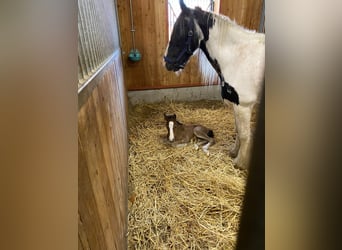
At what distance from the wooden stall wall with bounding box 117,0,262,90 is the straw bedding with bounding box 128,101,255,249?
43.1 inches

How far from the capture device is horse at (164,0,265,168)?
2051 millimetres

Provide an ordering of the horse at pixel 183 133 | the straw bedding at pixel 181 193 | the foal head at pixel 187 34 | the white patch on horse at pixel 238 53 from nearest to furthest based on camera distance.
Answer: the straw bedding at pixel 181 193
the white patch on horse at pixel 238 53
the foal head at pixel 187 34
the horse at pixel 183 133

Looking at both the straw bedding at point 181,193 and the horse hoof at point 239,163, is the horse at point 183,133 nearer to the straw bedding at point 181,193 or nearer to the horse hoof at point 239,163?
the straw bedding at point 181,193

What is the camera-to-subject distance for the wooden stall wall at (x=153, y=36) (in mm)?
3586

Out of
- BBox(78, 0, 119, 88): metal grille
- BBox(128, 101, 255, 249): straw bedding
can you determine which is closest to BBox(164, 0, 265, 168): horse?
BBox(128, 101, 255, 249): straw bedding

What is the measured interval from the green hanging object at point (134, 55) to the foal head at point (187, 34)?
1089 millimetres

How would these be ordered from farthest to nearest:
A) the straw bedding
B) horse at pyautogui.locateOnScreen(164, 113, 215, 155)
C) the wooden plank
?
horse at pyautogui.locateOnScreen(164, 113, 215, 155) → the straw bedding → the wooden plank

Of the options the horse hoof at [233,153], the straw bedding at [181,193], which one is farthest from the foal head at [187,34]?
the horse hoof at [233,153]

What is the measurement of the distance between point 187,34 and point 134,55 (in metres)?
1.44

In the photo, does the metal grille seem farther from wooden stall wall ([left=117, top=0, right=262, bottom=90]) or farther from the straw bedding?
wooden stall wall ([left=117, top=0, right=262, bottom=90])

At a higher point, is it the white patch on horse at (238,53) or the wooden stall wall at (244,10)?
the wooden stall wall at (244,10)

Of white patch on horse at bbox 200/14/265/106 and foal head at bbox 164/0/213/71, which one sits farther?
foal head at bbox 164/0/213/71
